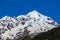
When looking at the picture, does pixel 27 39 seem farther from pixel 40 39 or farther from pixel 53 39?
pixel 53 39

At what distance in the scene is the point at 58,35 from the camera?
39500 mm

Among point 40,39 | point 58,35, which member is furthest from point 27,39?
point 58,35

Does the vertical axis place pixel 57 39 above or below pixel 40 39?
below

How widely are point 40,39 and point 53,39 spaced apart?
7.14 meters

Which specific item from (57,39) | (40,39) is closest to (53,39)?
(57,39)

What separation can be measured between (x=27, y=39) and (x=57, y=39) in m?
9.42

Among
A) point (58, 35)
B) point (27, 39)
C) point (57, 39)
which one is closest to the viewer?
point (57, 39)

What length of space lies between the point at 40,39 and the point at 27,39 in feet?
8.90

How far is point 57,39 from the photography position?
36438 mm

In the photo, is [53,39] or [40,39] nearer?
[53,39]

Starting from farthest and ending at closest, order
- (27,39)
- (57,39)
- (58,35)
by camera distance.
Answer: (27,39) → (58,35) → (57,39)

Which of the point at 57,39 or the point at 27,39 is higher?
the point at 27,39

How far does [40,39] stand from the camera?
44.5m

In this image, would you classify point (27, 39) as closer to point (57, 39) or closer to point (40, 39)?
point (40, 39)
